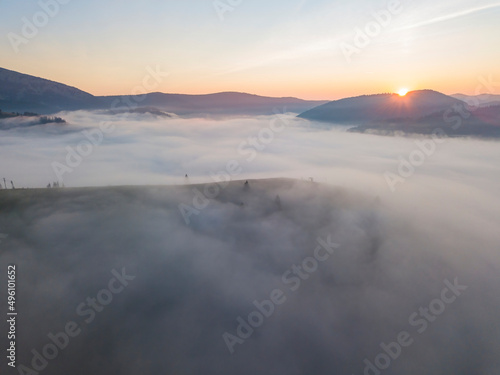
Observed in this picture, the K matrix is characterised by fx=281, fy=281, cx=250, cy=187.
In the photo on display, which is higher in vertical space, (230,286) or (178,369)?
(230,286)

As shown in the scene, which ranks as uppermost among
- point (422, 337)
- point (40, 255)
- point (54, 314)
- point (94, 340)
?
point (40, 255)

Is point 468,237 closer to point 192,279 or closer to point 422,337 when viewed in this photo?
point 422,337

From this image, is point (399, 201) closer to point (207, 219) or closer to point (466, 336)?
point (466, 336)

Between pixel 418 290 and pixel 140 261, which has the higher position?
pixel 140 261

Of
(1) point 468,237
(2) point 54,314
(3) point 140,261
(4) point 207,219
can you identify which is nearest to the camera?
(2) point 54,314

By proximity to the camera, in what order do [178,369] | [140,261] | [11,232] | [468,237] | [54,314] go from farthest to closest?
1. [468,237]
2. [140,261]
3. [11,232]
4. [54,314]
5. [178,369]

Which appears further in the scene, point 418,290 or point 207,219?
point 207,219

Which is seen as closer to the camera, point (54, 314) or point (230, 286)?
point (54, 314)

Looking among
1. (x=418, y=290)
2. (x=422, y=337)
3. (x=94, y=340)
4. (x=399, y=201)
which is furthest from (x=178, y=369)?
(x=399, y=201)

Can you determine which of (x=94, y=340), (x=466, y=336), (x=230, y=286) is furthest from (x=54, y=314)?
(x=466, y=336)
